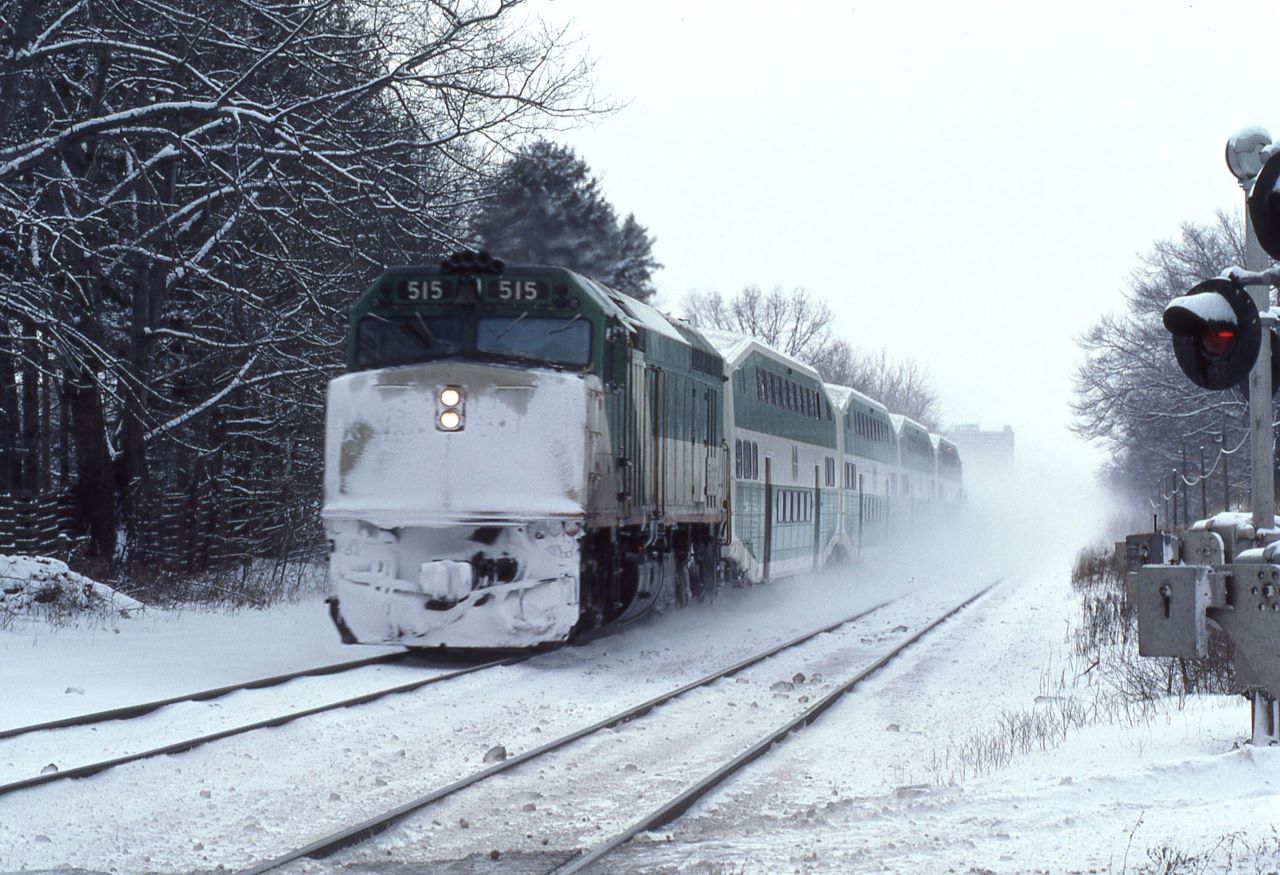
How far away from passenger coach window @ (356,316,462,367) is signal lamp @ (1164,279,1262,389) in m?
Answer: 7.26

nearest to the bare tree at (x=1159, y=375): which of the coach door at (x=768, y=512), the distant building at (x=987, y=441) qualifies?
the coach door at (x=768, y=512)

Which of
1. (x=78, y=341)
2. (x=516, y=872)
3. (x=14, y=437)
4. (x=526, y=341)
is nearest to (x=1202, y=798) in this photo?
(x=516, y=872)

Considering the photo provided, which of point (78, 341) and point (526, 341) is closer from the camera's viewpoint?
point (526, 341)

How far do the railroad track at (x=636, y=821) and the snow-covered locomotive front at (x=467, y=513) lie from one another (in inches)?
59.9

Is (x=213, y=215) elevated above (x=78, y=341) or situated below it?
above

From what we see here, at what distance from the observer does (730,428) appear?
18781 mm

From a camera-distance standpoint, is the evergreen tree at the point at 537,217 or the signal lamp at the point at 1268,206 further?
the evergreen tree at the point at 537,217

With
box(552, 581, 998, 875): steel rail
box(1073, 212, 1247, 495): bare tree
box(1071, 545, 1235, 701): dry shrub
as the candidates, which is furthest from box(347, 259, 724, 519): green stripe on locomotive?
box(1073, 212, 1247, 495): bare tree

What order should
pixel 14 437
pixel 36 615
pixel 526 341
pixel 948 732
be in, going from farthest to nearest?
pixel 14 437, pixel 36 615, pixel 526 341, pixel 948 732

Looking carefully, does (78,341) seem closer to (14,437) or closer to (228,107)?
(228,107)

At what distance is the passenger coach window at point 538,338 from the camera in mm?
12898

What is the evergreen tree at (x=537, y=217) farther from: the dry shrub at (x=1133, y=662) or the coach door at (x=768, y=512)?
the dry shrub at (x=1133, y=662)

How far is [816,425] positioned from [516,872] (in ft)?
65.8

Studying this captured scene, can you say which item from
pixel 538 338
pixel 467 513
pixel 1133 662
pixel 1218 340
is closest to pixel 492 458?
pixel 467 513
